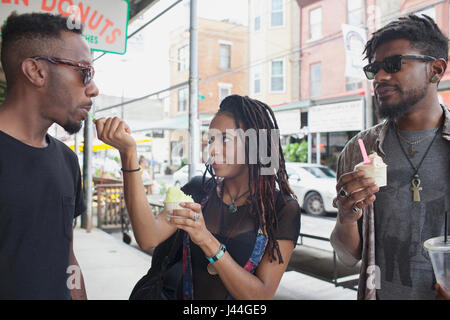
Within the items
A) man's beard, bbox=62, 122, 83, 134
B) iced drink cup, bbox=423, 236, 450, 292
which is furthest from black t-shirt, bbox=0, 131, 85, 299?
iced drink cup, bbox=423, 236, 450, 292

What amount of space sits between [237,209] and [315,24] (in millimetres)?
12373

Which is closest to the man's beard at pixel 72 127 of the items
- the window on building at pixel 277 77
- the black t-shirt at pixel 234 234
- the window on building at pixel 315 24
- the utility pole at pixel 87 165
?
the black t-shirt at pixel 234 234

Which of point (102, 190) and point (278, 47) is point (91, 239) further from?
point (278, 47)

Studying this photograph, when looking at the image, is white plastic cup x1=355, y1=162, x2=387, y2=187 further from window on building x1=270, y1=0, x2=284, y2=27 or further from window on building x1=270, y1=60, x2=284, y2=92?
window on building x1=270, y1=0, x2=284, y2=27

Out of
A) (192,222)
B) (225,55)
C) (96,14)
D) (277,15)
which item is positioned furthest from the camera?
(277,15)

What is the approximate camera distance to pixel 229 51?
796 centimetres

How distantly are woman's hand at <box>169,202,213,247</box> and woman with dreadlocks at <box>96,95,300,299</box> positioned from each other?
3.1 inches

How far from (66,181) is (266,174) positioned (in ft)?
2.64

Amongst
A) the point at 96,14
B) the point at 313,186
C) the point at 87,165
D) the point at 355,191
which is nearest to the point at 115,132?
the point at 355,191

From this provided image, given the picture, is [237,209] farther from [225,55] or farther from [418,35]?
[225,55]

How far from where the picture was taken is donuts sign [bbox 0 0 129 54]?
8.31 ft

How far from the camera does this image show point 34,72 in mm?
1348

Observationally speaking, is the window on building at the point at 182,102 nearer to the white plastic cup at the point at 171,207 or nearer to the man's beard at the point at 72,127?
the man's beard at the point at 72,127
